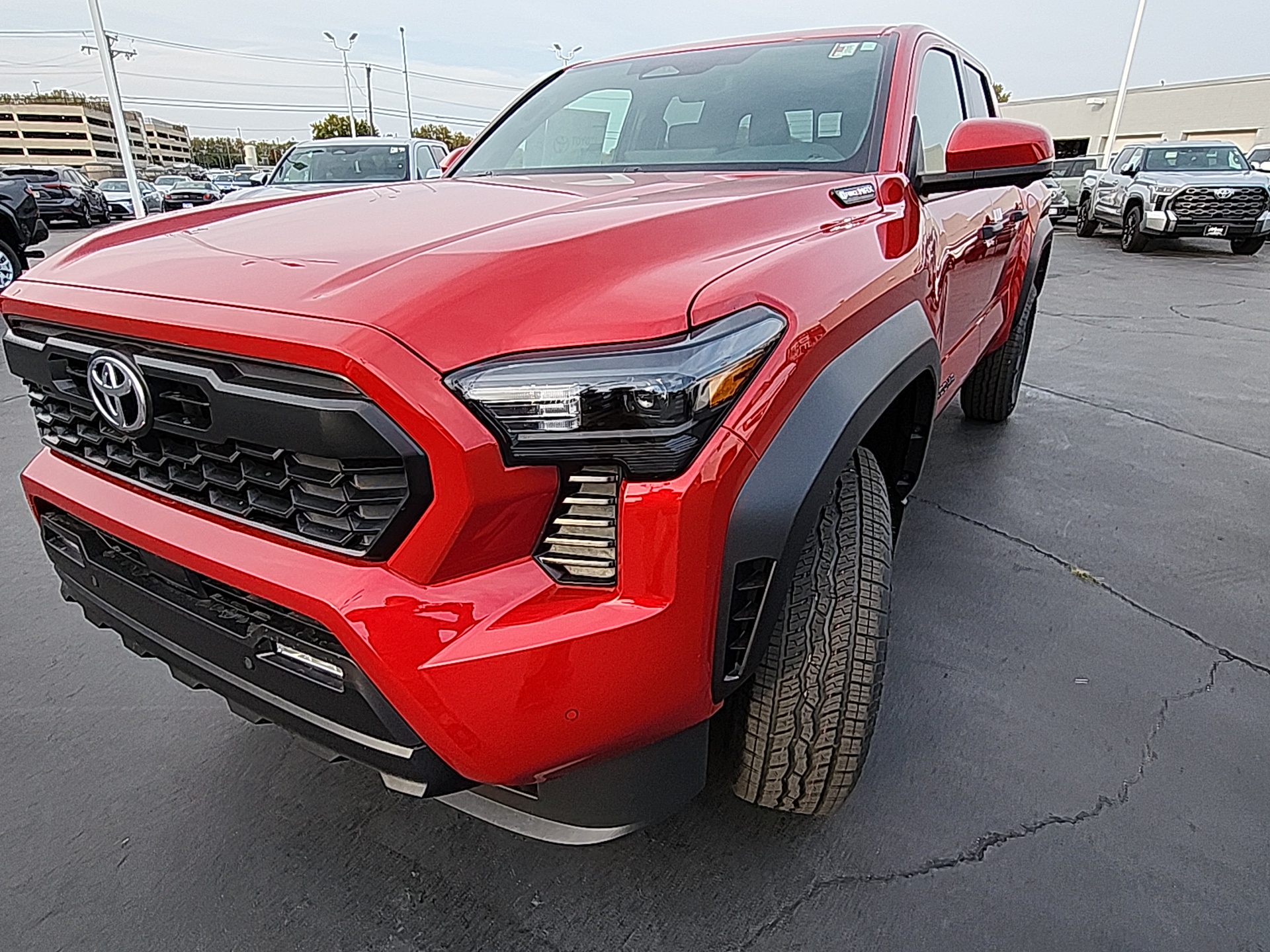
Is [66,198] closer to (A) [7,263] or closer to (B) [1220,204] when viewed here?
(A) [7,263]

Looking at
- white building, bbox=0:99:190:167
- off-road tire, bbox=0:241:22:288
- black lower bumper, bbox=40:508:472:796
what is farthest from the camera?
white building, bbox=0:99:190:167

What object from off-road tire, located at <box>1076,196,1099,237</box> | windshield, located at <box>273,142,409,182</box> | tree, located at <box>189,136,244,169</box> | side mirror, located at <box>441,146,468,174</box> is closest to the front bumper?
off-road tire, located at <box>1076,196,1099,237</box>

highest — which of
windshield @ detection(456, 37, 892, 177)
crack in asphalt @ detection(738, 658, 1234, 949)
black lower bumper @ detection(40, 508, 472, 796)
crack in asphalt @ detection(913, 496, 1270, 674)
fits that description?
windshield @ detection(456, 37, 892, 177)

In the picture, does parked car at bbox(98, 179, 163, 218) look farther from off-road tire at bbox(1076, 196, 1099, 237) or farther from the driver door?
the driver door

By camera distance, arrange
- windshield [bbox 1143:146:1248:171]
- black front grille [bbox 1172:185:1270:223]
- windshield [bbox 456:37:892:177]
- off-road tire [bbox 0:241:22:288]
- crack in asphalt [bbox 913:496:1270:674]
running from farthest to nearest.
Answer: windshield [bbox 1143:146:1248:171], black front grille [bbox 1172:185:1270:223], off-road tire [bbox 0:241:22:288], crack in asphalt [bbox 913:496:1270:674], windshield [bbox 456:37:892:177]

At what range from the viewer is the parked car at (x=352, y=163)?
342 inches

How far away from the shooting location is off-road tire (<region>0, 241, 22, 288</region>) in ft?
24.5

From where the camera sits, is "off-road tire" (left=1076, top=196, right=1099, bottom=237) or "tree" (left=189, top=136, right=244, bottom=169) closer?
"off-road tire" (left=1076, top=196, right=1099, bottom=237)

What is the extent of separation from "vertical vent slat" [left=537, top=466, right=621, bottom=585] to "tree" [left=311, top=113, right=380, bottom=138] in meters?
61.8

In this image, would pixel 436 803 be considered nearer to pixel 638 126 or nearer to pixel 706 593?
pixel 706 593

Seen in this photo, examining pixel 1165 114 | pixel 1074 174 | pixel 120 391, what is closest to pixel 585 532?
pixel 120 391

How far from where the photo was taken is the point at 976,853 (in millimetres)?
1680

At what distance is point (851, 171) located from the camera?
2029 millimetres

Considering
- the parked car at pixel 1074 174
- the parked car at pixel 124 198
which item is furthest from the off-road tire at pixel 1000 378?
the parked car at pixel 124 198
